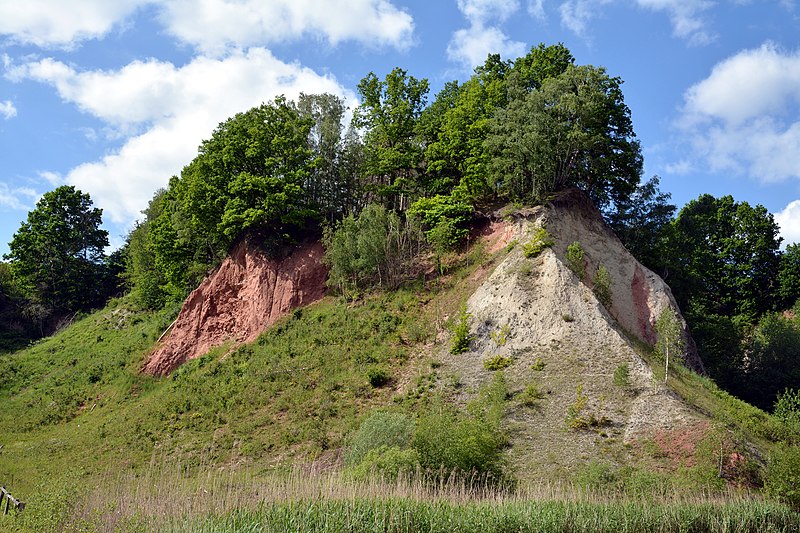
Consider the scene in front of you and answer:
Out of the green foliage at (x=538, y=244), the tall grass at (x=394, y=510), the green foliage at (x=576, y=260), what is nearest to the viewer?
the tall grass at (x=394, y=510)

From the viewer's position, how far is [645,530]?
1502cm

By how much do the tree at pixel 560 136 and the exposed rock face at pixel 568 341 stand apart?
203cm

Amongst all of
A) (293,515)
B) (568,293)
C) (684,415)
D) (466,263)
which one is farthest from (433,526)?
(466,263)

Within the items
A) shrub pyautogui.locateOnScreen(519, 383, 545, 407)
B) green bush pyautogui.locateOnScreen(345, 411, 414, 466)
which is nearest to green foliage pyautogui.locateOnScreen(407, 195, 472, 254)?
shrub pyautogui.locateOnScreen(519, 383, 545, 407)

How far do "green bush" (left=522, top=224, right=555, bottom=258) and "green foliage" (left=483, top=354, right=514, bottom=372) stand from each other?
697 cm

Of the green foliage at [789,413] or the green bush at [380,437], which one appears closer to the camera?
the green bush at [380,437]

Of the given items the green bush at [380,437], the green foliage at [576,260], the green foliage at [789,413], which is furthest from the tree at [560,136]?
the green bush at [380,437]

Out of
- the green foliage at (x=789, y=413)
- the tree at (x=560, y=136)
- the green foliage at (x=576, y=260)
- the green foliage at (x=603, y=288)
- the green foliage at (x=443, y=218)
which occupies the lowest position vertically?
the green foliage at (x=789, y=413)

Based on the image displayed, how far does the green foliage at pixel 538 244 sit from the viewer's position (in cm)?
3231

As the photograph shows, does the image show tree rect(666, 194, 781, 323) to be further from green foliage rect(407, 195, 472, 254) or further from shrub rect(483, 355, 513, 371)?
shrub rect(483, 355, 513, 371)

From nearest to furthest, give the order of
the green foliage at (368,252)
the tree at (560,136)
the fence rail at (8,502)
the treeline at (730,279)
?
the fence rail at (8,502) → the tree at (560,136) → the green foliage at (368,252) → the treeline at (730,279)

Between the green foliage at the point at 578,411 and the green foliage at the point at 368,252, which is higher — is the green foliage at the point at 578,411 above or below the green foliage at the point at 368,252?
below

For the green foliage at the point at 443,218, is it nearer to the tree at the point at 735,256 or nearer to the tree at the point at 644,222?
the tree at the point at 644,222

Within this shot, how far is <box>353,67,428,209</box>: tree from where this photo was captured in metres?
41.8
